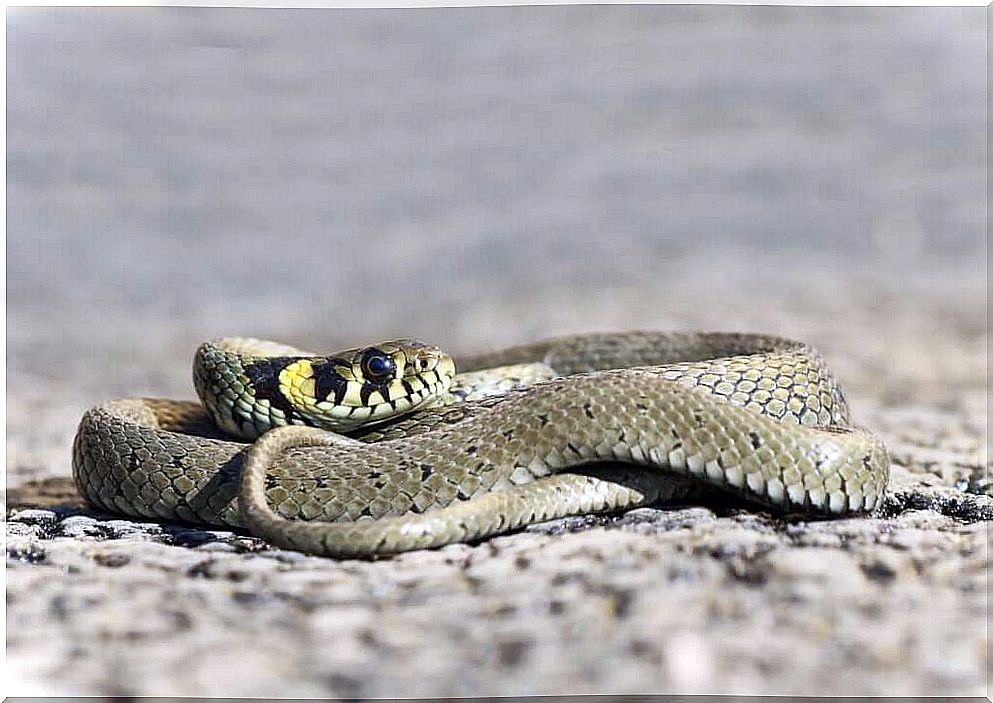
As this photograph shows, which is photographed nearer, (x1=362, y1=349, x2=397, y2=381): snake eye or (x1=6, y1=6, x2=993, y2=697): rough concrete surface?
(x1=6, y1=6, x2=993, y2=697): rough concrete surface

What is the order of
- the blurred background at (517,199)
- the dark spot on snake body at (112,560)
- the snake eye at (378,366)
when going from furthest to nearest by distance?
1. the blurred background at (517,199)
2. the snake eye at (378,366)
3. the dark spot on snake body at (112,560)

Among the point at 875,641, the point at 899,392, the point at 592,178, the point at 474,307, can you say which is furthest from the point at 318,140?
the point at 875,641

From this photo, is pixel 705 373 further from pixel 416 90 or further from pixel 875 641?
pixel 416 90

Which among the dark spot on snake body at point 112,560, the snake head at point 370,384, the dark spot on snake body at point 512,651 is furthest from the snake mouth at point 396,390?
the dark spot on snake body at point 512,651

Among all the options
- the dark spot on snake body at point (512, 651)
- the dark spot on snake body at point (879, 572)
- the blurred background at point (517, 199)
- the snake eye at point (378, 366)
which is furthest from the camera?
the blurred background at point (517, 199)

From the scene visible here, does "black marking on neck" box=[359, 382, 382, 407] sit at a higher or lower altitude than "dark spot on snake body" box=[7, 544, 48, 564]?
higher

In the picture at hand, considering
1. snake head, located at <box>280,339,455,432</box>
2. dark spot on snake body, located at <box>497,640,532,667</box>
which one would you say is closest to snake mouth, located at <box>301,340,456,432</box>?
snake head, located at <box>280,339,455,432</box>

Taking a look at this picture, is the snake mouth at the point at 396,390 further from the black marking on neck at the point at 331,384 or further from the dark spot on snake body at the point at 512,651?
the dark spot on snake body at the point at 512,651

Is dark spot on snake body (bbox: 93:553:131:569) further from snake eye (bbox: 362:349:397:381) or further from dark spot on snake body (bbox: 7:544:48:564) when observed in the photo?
snake eye (bbox: 362:349:397:381)
